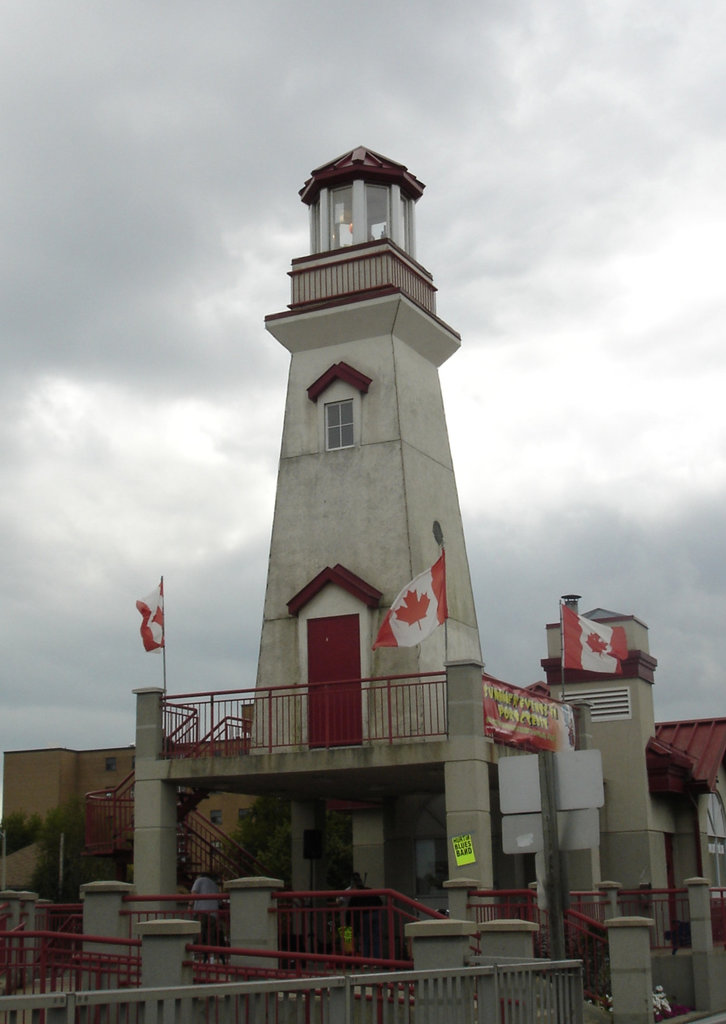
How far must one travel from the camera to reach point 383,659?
2431 cm

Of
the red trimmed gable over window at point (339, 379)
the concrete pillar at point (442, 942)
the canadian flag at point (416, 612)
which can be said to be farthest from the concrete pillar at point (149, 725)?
the concrete pillar at point (442, 942)

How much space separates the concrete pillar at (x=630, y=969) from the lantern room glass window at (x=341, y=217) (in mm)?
16108

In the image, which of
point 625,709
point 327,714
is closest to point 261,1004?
point 327,714

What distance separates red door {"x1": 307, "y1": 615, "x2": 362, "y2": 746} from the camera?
77.0 feet

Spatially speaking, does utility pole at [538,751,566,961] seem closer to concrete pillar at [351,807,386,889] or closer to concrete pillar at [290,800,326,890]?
concrete pillar at [351,807,386,889]

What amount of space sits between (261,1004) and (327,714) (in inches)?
519

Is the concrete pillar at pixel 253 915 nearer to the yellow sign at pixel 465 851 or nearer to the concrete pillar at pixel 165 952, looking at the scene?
the concrete pillar at pixel 165 952

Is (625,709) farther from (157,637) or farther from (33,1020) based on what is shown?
(33,1020)

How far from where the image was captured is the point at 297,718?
24625 mm

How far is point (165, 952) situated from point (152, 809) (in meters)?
8.50

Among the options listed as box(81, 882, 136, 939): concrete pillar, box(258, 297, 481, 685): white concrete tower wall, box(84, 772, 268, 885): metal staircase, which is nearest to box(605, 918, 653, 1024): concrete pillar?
box(81, 882, 136, 939): concrete pillar

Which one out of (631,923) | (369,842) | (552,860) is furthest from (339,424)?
(552,860)

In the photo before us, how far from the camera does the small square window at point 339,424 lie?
26.4m

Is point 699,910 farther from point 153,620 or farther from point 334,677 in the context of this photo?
point 153,620
